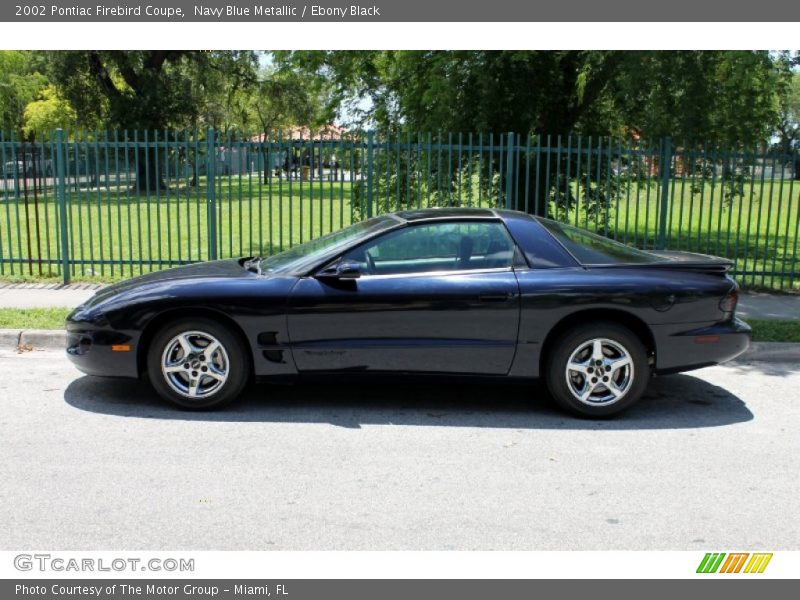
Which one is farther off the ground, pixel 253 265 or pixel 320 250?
pixel 320 250

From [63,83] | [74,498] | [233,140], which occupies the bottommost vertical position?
[74,498]

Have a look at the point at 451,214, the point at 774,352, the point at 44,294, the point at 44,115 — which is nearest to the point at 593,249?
the point at 451,214

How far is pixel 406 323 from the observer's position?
5.77 m

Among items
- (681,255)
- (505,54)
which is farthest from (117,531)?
(505,54)

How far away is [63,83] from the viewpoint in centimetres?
3322

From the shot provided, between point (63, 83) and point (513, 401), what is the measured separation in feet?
105

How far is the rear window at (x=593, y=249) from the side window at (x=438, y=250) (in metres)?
0.47

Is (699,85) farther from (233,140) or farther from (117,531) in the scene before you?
(117,531)

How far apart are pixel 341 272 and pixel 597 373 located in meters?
1.97

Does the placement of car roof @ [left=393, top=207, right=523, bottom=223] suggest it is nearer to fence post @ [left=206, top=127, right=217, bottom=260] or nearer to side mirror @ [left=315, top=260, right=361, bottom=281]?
side mirror @ [left=315, top=260, right=361, bottom=281]

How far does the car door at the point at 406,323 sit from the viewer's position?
5.75 m

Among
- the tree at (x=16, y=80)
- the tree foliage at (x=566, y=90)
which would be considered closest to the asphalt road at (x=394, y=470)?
the tree foliage at (x=566, y=90)

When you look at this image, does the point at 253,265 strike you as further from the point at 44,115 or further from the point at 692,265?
the point at 44,115

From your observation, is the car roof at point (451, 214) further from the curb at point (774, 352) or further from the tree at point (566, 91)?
the tree at point (566, 91)
